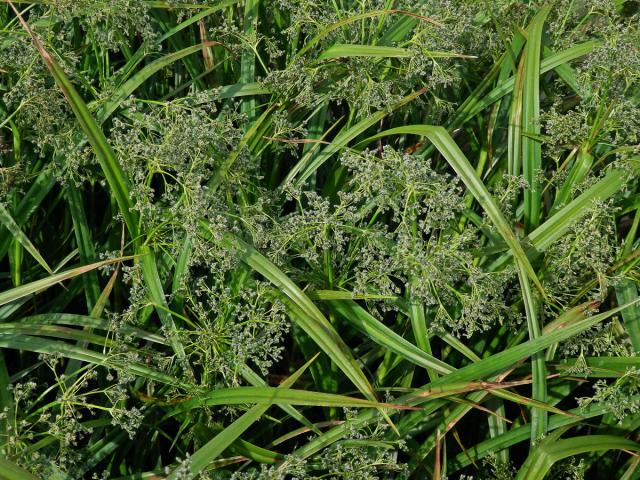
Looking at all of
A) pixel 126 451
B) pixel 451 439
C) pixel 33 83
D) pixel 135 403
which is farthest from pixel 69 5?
pixel 451 439

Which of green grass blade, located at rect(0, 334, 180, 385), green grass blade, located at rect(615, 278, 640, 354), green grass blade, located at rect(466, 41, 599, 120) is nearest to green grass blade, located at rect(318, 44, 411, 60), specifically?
green grass blade, located at rect(466, 41, 599, 120)

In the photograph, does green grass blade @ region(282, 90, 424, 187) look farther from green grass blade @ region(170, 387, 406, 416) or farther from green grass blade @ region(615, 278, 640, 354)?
green grass blade @ region(615, 278, 640, 354)

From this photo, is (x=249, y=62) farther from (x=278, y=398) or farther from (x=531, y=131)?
(x=278, y=398)

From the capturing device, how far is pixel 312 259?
269 centimetres

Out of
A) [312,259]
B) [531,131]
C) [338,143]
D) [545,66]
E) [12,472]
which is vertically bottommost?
[12,472]

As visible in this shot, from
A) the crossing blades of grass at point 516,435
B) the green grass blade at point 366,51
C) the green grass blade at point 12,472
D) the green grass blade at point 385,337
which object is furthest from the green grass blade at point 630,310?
the green grass blade at point 12,472

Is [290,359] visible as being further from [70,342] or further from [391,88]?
[391,88]

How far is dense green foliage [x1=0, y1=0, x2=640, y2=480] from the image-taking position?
2564 millimetres

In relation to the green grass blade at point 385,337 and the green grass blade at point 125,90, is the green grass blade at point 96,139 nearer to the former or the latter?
the green grass blade at point 125,90

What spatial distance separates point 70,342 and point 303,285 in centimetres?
91

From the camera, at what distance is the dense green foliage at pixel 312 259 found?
8.41ft

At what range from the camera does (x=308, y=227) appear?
271 cm

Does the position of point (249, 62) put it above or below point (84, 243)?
above

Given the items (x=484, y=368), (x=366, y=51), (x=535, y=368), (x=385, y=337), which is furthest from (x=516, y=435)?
(x=366, y=51)
